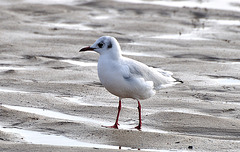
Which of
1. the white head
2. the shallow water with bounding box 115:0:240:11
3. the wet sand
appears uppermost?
the shallow water with bounding box 115:0:240:11

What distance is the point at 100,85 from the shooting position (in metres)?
8.84

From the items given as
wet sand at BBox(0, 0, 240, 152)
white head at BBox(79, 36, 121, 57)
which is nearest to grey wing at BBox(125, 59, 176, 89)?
white head at BBox(79, 36, 121, 57)

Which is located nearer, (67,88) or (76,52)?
(67,88)

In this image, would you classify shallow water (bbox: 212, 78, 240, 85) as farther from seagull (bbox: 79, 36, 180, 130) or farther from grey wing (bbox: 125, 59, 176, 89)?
seagull (bbox: 79, 36, 180, 130)

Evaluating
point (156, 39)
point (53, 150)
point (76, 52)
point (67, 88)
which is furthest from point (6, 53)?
point (53, 150)

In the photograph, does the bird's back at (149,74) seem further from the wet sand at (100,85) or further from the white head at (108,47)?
the wet sand at (100,85)

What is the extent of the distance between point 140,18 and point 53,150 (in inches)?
345

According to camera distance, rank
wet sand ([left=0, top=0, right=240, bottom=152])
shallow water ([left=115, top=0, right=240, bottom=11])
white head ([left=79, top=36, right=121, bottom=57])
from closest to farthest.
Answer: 1. wet sand ([left=0, top=0, right=240, bottom=152])
2. white head ([left=79, top=36, right=121, bottom=57])
3. shallow water ([left=115, top=0, right=240, bottom=11])

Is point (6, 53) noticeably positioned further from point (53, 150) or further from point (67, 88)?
Result: point (53, 150)

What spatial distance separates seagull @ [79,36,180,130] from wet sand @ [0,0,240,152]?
43 cm

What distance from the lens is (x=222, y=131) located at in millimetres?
6766

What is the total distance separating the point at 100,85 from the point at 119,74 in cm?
205

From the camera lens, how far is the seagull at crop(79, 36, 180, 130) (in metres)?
6.82

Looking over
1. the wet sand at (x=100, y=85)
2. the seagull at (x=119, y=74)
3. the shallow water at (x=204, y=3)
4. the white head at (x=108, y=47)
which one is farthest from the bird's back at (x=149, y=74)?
the shallow water at (x=204, y=3)
